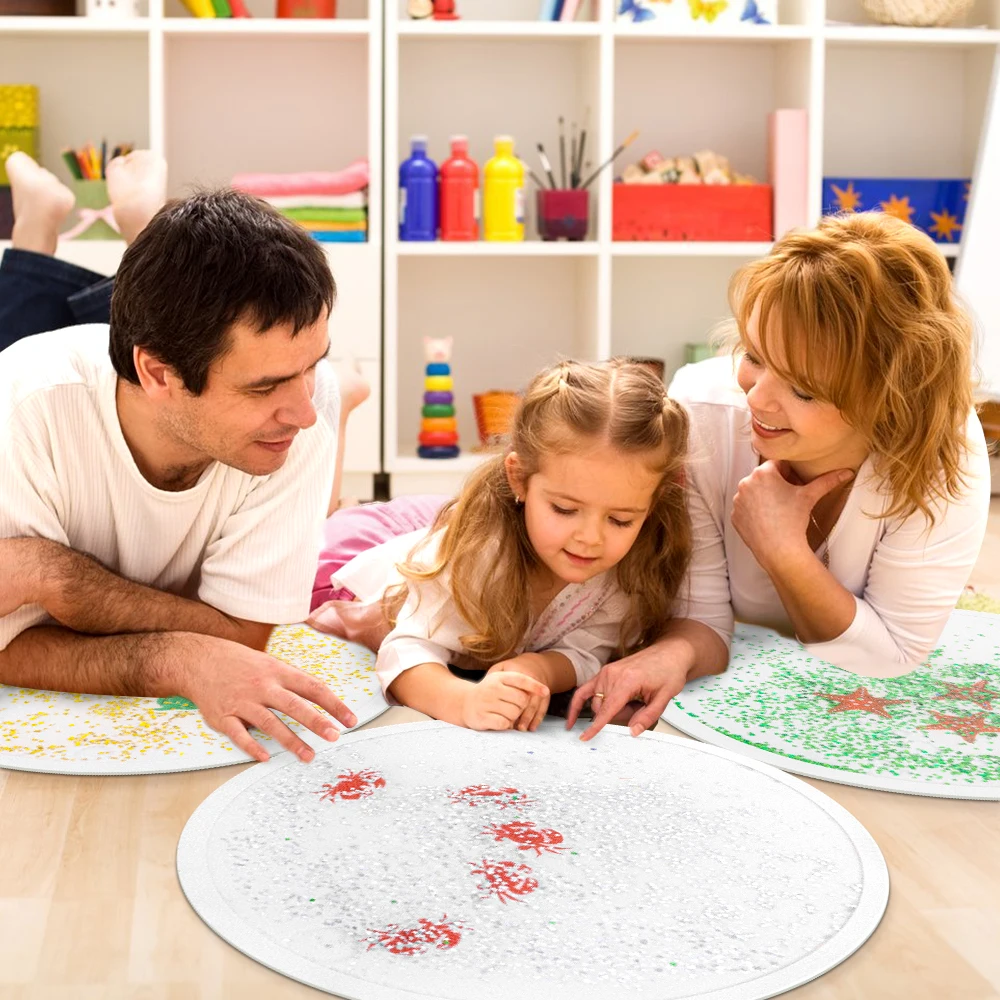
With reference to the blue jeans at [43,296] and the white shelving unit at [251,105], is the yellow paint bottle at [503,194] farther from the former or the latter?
the blue jeans at [43,296]

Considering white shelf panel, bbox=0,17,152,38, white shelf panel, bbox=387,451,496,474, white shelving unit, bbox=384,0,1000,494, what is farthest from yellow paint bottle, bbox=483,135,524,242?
white shelf panel, bbox=0,17,152,38

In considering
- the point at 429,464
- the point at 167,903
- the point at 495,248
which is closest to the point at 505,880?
the point at 167,903

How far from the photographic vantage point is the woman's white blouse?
5.14ft

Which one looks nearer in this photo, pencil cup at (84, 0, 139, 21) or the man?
the man

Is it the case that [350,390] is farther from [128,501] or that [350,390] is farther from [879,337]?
[879,337]

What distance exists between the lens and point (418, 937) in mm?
960

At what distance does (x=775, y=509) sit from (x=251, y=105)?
232 cm

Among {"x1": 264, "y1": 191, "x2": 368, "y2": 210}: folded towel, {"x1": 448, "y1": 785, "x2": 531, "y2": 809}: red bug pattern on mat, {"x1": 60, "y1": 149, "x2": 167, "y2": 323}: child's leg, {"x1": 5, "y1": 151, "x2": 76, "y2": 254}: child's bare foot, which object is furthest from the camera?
{"x1": 264, "y1": 191, "x2": 368, "y2": 210}: folded towel

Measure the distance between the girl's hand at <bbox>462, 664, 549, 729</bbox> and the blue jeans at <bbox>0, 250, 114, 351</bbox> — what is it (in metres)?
1.18

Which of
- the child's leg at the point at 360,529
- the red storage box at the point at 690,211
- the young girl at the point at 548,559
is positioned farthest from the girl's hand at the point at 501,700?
the red storage box at the point at 690,211

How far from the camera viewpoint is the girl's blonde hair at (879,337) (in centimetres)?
143

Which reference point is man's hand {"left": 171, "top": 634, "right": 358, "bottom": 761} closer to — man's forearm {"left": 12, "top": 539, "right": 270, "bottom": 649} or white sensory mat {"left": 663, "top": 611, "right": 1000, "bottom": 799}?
man's forearm {"left": 12, "top": 539, "right": 270, "bottom": 649}

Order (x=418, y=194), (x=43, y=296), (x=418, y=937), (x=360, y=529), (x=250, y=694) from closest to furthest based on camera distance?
(x=418, y=937)
(x=250, y=694)
(x=360, y=529)
(x=43, y=296)
(x=418, y=194)

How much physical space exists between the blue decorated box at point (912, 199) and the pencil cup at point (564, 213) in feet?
2.08
